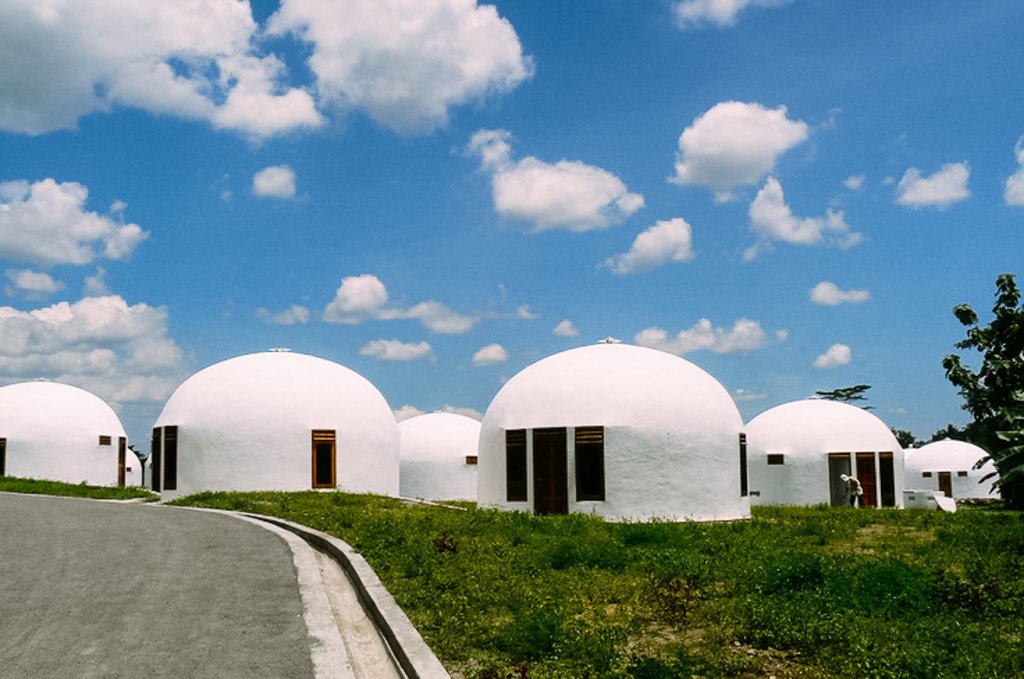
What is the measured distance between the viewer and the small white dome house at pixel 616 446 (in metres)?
22.3

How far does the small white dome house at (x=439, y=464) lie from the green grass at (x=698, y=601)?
88.2 feet

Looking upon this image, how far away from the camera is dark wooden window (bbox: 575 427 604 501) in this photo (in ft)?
73.0

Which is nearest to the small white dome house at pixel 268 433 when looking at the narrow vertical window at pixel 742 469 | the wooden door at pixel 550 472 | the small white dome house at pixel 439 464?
the wooden door at pixel 550 472

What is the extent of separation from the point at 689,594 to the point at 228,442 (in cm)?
2188

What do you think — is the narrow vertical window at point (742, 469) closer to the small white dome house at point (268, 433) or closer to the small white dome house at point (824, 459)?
the small white dome house at point (824, 459)

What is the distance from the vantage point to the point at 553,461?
22.6m

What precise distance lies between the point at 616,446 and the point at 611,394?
1310mm

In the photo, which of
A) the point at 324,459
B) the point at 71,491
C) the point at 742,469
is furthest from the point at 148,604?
the point at 71,491

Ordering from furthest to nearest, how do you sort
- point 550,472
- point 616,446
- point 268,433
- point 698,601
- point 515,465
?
point 268,433, point 515,465, point 550,472, point 616,446, point 698,601

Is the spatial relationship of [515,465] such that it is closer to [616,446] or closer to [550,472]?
[550,472]

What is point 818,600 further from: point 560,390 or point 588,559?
point 560,390

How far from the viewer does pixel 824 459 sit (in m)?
35.4

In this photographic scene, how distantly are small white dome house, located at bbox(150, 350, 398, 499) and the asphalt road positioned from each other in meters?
12.2

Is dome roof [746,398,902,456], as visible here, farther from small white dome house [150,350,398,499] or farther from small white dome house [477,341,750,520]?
small white dome house [150,350,398,499]
